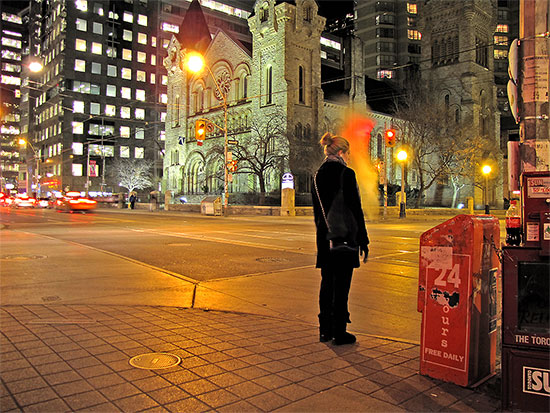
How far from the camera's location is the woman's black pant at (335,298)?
443 centimetres

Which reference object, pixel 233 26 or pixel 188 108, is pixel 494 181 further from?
pixel 233 26

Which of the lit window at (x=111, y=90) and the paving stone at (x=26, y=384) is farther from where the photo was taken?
the lit window at (x=111, y=90)

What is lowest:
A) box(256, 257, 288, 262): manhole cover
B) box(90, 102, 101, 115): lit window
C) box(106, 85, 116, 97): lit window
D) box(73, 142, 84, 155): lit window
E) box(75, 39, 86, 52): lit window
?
box(256, 257, 288, 262): manhole cover

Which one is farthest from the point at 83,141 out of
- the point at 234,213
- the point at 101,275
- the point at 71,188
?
the point at 101,275

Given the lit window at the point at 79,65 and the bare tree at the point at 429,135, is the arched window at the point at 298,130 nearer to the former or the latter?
the bare tree at the point at 429,135

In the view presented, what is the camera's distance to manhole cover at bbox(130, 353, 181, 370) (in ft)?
12.3

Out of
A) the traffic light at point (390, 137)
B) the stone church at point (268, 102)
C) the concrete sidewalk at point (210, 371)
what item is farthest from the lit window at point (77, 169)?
the concrete sidewalk at point (210, 371)

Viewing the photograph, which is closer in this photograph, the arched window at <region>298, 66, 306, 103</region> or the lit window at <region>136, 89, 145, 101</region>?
the arched window at <region>298, 66, 306, 103</region>

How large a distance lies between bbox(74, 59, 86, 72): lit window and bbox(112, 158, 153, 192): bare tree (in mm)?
19026

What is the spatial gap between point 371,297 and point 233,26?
10748 cm

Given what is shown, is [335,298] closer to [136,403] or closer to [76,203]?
[136,403]

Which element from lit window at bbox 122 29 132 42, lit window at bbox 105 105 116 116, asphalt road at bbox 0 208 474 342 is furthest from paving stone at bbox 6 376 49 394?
lit window at bbox 122 29 132 42

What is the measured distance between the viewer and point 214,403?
3.09 m

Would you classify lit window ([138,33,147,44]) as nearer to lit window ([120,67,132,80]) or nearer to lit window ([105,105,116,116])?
lit window ([120,67,132,80])
